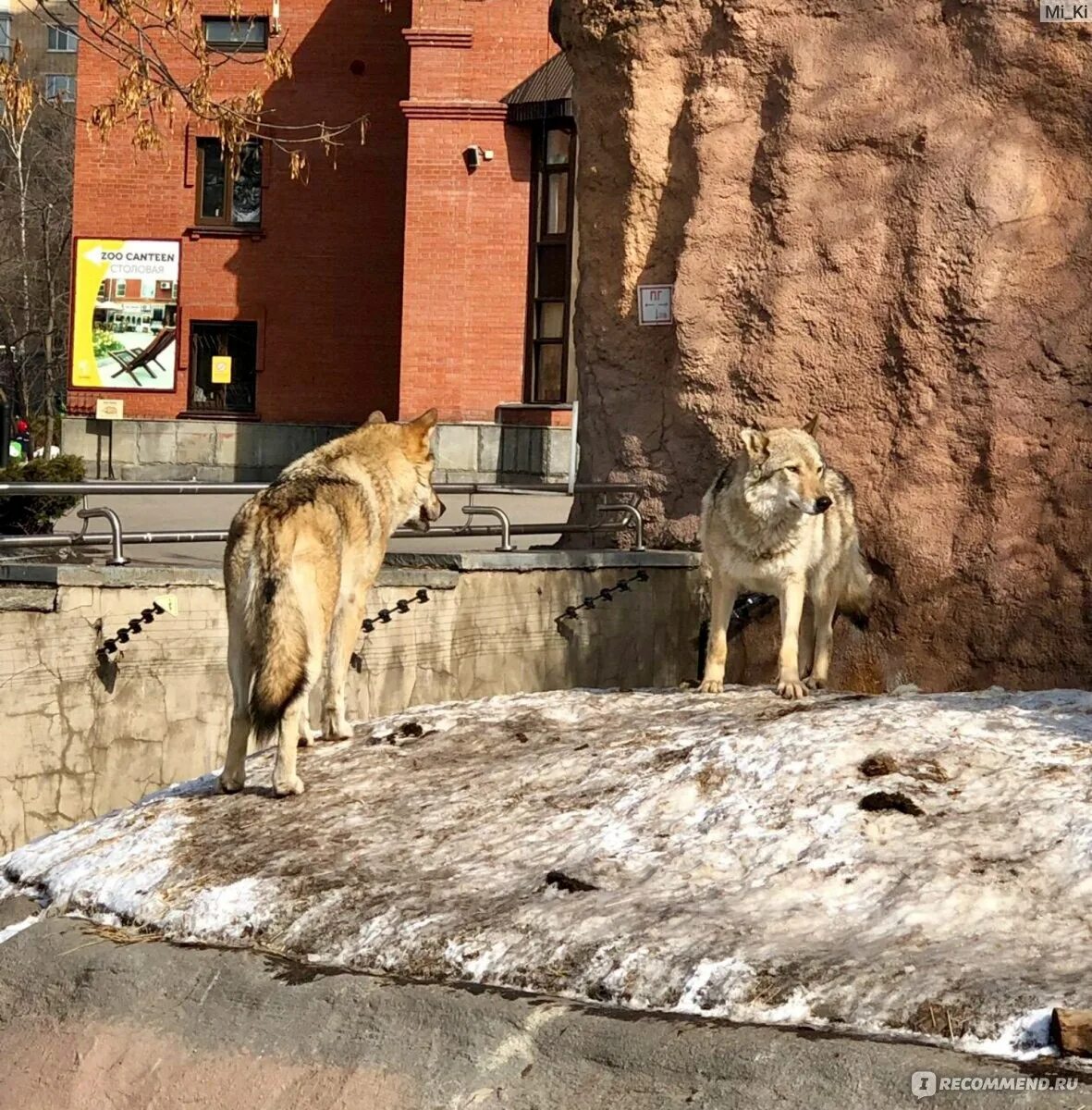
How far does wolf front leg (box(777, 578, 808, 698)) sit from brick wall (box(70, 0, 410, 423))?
84.7ft

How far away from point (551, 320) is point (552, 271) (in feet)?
2.95

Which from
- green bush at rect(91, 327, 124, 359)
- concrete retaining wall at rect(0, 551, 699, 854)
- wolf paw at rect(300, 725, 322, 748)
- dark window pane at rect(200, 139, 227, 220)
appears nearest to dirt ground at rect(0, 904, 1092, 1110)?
wolf paw at rect(300, 725, 322, 748)

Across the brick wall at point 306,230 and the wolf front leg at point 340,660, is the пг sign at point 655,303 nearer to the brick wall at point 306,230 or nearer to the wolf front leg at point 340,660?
the wolf front leg at point 340,660

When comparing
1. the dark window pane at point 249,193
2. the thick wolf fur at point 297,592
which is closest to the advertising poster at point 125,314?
the dark window pane at point 249,193

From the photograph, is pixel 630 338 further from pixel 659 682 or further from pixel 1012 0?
pixel 1012 0

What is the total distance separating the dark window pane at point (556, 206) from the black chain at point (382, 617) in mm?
22192

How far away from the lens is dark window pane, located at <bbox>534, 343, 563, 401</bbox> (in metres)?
31.6

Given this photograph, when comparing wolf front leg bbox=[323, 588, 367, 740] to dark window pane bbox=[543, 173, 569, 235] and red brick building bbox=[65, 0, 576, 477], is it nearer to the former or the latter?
dark window pane bbox=[543, 173, 569, 235]

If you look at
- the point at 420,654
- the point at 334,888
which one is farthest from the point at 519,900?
the point at 420,654

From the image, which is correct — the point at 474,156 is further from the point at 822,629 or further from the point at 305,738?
the point at 305,738

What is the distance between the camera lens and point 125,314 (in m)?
35.1

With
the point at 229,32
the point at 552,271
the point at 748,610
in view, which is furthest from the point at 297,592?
the point at 229,32

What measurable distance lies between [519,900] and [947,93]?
21.1ft

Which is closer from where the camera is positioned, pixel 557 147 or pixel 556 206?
pixel 557 147
